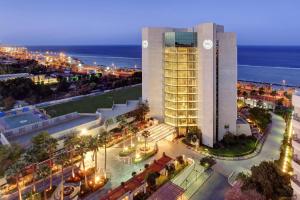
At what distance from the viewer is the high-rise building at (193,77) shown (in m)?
41.6

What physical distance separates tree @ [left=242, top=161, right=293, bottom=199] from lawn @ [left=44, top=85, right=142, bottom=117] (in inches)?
1222

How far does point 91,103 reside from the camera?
54.1m

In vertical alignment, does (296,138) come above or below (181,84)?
below

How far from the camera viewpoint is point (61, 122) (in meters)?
42.3

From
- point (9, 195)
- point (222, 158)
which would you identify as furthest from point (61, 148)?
point (222, 158)

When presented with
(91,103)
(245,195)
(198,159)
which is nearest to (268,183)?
(245,195)

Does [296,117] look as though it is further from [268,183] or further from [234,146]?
[234,146]

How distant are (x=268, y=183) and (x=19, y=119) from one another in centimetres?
3888

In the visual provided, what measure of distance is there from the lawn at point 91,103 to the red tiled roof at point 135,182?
18884 millimetres

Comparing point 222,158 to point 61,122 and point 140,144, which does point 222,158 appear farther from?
point 61,122

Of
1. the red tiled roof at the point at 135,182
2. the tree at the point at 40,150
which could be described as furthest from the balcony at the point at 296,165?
the tree at the point at 40,150

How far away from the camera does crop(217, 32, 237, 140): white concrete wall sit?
4175 centimetres

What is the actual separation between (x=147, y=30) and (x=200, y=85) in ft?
45.0

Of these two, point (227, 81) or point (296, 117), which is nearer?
point (296, 117)
